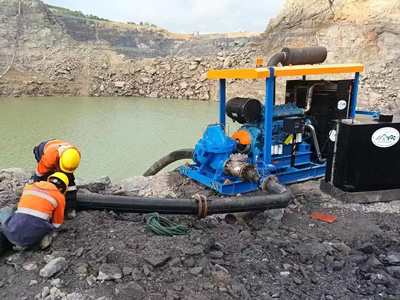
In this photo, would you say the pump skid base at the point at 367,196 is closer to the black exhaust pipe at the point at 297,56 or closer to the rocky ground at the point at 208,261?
the rocky ground at the point at 208,261

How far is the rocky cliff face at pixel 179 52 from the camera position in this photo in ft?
57.3

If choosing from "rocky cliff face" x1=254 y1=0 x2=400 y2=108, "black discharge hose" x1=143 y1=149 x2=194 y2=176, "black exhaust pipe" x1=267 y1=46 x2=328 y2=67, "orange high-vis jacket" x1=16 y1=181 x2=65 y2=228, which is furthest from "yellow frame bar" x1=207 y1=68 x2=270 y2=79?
"rocky cliff face" x1=254 y1=0 x2=400 y2=108

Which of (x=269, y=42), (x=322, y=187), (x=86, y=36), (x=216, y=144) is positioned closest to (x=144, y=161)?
(x=216, y=144)

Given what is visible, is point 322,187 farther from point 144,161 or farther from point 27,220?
point 144,161

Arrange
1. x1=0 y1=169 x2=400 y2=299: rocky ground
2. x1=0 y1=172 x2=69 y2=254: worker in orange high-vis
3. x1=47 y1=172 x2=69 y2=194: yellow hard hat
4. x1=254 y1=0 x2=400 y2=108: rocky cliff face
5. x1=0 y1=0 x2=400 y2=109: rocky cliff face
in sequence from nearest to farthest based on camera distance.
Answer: x1=0 y1=169 x2=400 y2=299: rocky ground, x1=0 y1=172 x2=69 y2=254: worker in orange high-vis, x1=47 y1=172 x2=69 y2=194: yellow hard hat, x1=254 y1=0 x2=400 y2=108: rocky cliff face, x1=0 y1=0 x2=400 y2=109: rocky cliff face

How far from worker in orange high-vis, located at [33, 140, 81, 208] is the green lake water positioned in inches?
142

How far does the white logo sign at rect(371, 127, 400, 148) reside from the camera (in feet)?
13.5

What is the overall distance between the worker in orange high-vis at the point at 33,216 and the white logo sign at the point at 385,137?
345cm

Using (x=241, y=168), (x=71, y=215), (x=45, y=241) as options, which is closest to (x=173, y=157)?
(x=241, y=168)

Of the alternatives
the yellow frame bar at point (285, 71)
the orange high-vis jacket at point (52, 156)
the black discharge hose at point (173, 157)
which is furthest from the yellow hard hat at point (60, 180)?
the black discharge hose at point (173, 157)

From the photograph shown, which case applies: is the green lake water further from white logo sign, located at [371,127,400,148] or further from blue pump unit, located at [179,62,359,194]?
white logo sign, located at [371,127,400,148]

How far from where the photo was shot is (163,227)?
10.4 feet

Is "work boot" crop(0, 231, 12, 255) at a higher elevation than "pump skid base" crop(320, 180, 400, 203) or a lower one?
higher

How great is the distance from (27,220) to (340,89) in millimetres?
4505
